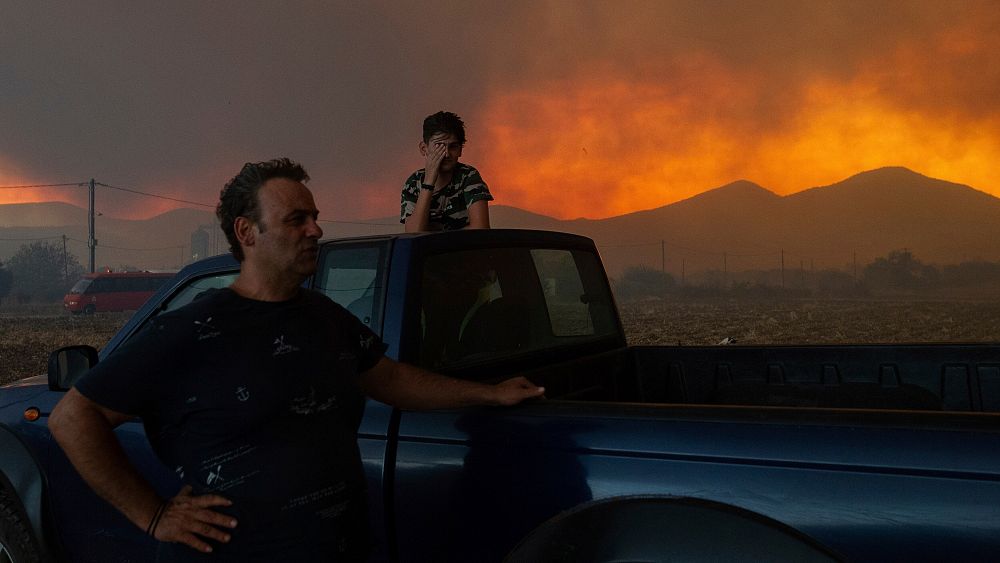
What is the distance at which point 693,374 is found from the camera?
3.55m

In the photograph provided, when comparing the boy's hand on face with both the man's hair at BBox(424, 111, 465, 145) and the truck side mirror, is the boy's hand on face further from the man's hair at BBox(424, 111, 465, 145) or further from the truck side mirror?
the truck side mirror

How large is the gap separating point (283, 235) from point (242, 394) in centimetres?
41

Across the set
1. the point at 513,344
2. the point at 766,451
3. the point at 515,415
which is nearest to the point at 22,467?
the point at 513,344

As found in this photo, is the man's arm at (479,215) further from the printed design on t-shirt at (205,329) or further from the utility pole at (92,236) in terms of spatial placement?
the utility pole at (92,236)

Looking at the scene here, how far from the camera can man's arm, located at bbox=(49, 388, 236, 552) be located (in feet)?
6.02

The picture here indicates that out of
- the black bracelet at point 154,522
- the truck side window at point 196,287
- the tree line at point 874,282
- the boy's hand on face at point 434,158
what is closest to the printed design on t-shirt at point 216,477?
the black bracelet at point 154,522

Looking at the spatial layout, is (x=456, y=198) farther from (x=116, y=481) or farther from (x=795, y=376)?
(x=116, y=481)

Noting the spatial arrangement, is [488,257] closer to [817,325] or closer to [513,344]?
[513,344]

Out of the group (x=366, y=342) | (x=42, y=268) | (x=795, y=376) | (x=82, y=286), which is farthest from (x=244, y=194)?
(x=42, y=268)

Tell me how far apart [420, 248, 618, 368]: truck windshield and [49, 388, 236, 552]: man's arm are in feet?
2.80

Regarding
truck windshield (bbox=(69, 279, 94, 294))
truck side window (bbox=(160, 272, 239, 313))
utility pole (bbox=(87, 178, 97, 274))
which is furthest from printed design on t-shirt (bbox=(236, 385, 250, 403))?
utility pole (bbox=(87, 178, 97, 274))

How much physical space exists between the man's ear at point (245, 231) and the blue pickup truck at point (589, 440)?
21.5 inches

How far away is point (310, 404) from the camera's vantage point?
1.96m

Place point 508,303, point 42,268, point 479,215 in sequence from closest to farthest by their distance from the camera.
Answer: point 508,303
point 479,215
point 42,268
